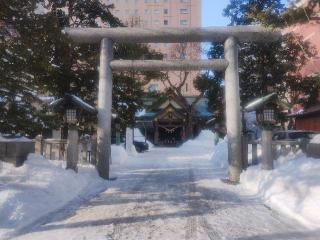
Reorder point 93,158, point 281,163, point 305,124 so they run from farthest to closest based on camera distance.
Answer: point 305,124 → point 93,158 → point 281,163

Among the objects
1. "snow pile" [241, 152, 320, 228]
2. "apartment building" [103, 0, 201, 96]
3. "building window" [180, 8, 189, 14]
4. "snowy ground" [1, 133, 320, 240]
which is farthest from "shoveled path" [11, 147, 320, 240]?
"building window" [180, 8, 189, 14]

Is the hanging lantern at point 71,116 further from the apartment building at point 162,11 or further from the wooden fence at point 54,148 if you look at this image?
the apartment building at point 162,11

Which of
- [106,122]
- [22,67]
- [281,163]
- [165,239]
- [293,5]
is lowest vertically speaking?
[165,239]

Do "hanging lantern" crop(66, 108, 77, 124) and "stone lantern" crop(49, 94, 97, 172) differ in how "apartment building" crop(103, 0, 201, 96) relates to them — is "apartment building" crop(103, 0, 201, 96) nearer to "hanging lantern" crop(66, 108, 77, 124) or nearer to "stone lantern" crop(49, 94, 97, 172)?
"stone lantern" crop(49, 94, 97, 172)

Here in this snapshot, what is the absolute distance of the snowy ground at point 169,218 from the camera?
5903mm

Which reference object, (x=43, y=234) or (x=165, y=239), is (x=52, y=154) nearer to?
(x=43, y=234)

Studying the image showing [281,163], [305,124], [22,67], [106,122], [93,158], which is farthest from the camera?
[305,124]

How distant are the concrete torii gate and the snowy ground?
2322 mm

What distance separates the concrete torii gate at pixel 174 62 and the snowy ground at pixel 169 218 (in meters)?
2.32

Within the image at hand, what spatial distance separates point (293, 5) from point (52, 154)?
943cm

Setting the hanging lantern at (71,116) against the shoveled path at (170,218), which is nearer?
the shoveled path at (170,218)

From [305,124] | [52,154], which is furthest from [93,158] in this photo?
[305,124]

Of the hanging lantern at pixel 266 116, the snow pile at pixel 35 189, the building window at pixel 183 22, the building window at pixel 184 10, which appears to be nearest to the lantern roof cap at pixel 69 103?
the snow pile at pixel 35 189

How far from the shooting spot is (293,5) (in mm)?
8133
